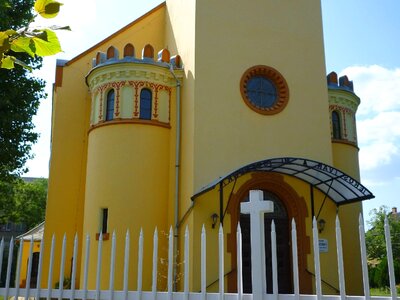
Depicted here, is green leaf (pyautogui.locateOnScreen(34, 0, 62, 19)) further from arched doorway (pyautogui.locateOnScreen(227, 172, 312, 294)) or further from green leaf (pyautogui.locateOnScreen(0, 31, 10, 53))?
arched doorway (pyautogui.locateOnScreen(227, 172, 312, 294))

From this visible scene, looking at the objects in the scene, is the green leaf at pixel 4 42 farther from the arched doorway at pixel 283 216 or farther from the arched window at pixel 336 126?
the arched window at pixel 336 126

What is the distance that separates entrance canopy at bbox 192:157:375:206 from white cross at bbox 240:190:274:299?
6169mm

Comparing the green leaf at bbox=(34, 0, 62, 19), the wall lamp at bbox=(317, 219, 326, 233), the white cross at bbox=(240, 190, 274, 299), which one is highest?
the green leaf at bbox=(34, 0, 62, 19)

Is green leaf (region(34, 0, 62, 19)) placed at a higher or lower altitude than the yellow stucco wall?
lower

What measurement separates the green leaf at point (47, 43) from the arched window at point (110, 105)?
1215 centimetres

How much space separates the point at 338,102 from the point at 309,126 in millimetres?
3229

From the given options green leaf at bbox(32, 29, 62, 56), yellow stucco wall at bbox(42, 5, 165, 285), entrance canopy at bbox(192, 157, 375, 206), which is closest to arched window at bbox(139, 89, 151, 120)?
yellow stucco wall at bbox(42, 5, 165, 285)

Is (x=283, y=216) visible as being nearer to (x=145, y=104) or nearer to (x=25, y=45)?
(x=145, y=104)

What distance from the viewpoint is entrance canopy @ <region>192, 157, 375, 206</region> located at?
39.2 ft

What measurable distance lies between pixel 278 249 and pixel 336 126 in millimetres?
6086

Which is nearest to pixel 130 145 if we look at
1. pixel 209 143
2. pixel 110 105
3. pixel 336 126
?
pixel 110 105

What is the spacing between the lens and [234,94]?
1407 centimetres

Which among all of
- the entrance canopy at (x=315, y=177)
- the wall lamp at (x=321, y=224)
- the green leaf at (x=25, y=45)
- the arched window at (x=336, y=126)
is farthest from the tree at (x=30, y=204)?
the green leaf at (x=25, y=45)

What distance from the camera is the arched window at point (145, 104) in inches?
569
